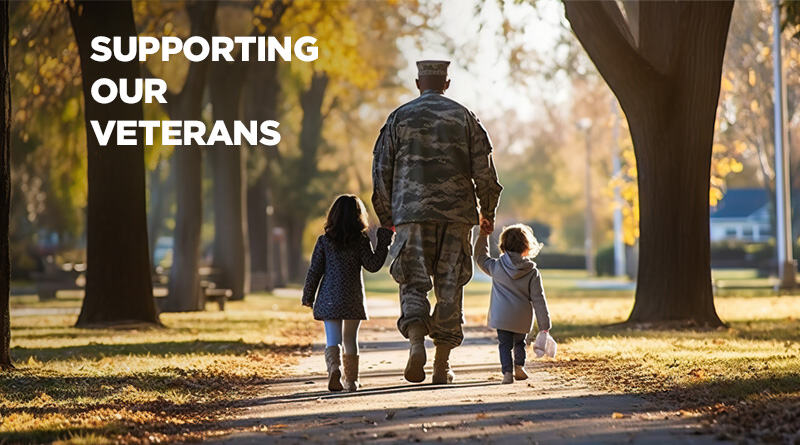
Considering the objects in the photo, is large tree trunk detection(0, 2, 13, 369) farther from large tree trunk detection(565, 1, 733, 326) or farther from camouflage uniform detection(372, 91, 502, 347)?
large tree trunk detection(565, 1, 733, 326)

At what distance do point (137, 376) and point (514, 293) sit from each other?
3.69 meters

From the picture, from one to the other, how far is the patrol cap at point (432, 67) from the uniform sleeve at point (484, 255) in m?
1.37

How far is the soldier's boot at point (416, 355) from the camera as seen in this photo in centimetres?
1034

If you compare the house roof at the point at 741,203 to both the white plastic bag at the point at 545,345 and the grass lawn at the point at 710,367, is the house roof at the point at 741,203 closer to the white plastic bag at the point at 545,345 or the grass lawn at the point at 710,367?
the grass lawn at the point at 710,367

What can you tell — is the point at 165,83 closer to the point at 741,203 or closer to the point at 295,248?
the point at 295,248

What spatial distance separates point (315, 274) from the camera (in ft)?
35.7

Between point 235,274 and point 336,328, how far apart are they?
22.5m

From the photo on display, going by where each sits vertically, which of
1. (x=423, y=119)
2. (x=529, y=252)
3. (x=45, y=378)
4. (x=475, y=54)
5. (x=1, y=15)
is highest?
(x=475, y=54)

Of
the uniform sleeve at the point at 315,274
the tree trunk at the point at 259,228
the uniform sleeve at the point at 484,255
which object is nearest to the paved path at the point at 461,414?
the uniform sleeve at the point at 315,274

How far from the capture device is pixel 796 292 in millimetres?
33688

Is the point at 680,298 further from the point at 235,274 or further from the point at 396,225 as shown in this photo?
the point at 235,274

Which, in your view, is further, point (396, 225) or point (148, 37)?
point (148, 37)

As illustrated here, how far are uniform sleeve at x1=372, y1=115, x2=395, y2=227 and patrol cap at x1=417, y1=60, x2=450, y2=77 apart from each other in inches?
18.6

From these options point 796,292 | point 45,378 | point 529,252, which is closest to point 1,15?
point 45,378
